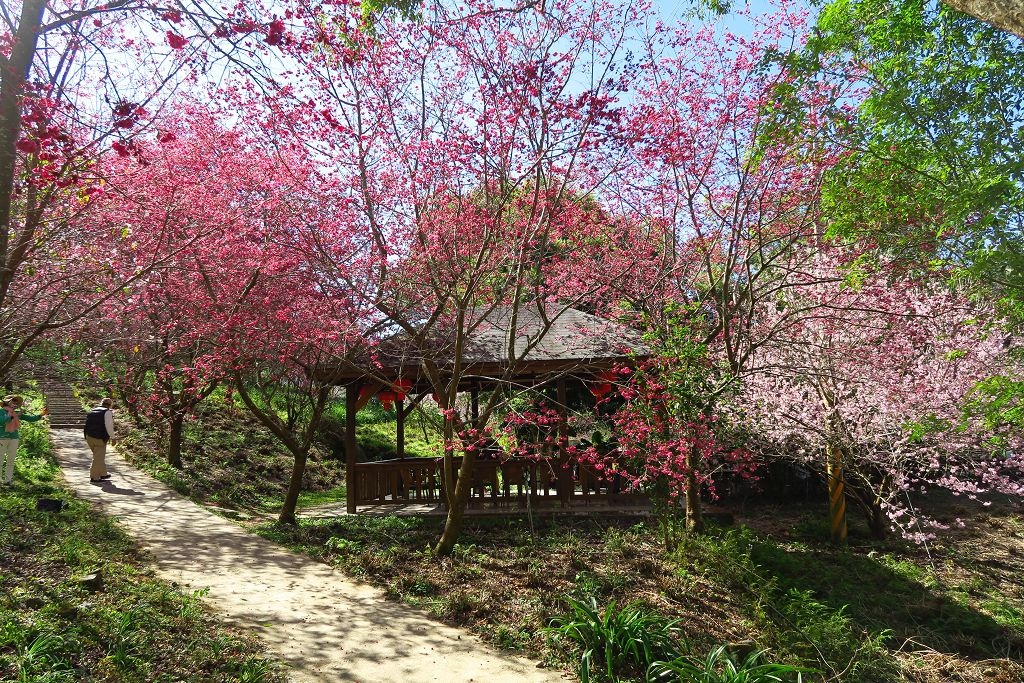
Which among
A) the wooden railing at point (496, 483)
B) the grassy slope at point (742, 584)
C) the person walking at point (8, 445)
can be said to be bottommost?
the grassy slope at point (742, 584)

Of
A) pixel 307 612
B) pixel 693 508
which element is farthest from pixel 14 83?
pixel 693 508

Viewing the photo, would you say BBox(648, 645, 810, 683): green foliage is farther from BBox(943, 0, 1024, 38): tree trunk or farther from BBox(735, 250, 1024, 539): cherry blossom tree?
BBox(735, 250, 1024, 539): cherry blossom tree

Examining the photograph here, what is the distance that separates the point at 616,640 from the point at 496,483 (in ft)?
19.7

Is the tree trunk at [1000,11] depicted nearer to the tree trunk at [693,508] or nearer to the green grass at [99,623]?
the green grass at [99,623]

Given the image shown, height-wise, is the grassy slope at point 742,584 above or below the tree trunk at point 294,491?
below

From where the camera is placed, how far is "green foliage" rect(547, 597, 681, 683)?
533cm

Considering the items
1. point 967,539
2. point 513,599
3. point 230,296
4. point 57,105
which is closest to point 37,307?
point 230,296

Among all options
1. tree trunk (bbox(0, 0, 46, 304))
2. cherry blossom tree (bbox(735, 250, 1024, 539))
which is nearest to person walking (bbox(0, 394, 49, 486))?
tree trunk (bbox(0, 0, 46, 304))

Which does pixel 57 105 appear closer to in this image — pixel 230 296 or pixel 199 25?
pixel 199 25

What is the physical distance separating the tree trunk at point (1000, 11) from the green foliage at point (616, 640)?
4605mm

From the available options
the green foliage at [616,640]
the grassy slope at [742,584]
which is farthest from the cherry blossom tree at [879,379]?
the green foliage at [616,640]

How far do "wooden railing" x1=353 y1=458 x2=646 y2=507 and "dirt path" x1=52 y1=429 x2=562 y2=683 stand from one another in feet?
8.12

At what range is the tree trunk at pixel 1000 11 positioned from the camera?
2.96m

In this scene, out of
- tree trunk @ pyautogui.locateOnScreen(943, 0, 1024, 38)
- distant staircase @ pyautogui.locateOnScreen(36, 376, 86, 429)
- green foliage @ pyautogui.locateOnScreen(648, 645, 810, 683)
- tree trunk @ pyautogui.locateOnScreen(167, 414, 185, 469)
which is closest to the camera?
tree trunk @ pyautogui.locateOnScreen(943, 0, 1024, 38)
